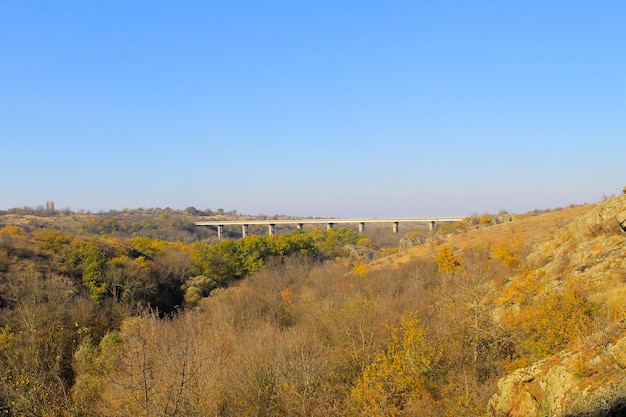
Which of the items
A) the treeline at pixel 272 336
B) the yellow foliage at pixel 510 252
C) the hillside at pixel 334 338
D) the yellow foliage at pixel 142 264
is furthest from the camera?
the yellow foliage at pixel 142 264

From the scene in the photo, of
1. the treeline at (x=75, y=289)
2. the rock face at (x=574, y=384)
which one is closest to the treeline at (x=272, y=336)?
the treeline at (x=75, y=289)

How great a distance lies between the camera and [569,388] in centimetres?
1030

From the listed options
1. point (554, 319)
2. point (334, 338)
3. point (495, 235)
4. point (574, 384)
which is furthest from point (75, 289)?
point (495, 235)

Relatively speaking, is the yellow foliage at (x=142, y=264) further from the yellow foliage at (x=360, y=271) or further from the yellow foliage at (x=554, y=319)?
the yellow foliage at (x=554, y=319)

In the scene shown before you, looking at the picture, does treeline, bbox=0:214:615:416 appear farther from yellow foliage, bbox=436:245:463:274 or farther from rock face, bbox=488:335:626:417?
rock face, bbox=488:335:626:417

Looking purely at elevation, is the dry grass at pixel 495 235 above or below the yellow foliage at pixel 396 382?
above

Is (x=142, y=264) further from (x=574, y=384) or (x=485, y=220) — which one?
(x=485, y=220)

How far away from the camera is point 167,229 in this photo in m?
115

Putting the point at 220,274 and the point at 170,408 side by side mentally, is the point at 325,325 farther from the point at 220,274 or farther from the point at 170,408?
the point at 220,274

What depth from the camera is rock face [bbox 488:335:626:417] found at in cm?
917

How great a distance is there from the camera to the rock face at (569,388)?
917cm

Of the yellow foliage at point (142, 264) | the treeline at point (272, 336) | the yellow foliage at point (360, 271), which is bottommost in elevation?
the yellow foliage at point (360, 271)

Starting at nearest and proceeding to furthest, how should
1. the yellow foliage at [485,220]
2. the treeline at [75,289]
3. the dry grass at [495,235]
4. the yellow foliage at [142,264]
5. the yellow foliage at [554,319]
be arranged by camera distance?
the yellow foliage at [554,319]
the treeline at [75,289]
the yellow foliage at [142,264]
the dry grass at [495,235]
the yellow foliage at [485,220]

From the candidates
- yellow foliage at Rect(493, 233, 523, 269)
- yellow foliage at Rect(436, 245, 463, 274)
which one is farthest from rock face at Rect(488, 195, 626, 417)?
yellow foliage at Rect(436, 245, 463, 274)
